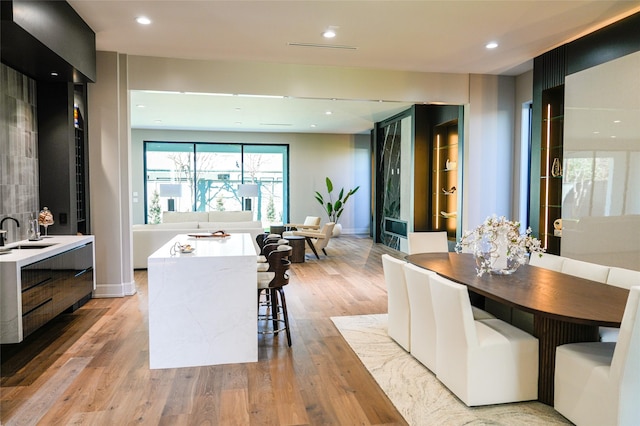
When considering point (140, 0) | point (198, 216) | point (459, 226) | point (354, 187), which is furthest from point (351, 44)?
point (354, 187)

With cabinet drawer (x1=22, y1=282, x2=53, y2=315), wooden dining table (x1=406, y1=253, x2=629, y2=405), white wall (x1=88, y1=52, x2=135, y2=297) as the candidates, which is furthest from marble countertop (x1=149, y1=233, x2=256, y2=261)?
wooden dining table (x1=406, y1=253, x2=629, y2=405)

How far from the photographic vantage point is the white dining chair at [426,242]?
484 cm

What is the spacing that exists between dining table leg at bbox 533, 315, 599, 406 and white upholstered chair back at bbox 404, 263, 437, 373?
658 mm

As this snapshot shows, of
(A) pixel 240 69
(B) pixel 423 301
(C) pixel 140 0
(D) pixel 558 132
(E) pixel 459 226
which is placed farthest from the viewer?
(E) pixel 459 226

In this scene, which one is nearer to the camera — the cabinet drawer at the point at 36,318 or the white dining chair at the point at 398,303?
the cabinet drawer at the point at 36,318

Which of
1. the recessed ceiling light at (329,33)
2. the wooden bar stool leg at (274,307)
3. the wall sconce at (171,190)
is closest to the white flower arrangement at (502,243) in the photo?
the wooden bar stool leg at (274,307)

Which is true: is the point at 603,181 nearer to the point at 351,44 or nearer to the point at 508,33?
the point at 508,33

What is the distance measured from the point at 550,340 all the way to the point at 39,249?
13.4 ft

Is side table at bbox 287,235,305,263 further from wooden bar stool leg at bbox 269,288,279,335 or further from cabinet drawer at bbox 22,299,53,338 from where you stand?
cabinet drawer at bbox 22,299,53,338

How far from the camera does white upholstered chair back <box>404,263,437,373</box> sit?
2.97m

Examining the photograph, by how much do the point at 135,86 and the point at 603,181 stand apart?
17.5 feet

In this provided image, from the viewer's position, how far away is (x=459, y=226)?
6.49 m

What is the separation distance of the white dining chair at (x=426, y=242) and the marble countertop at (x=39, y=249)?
349 cm

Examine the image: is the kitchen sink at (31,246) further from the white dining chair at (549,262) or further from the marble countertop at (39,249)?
the white dining chair at (549,262)
